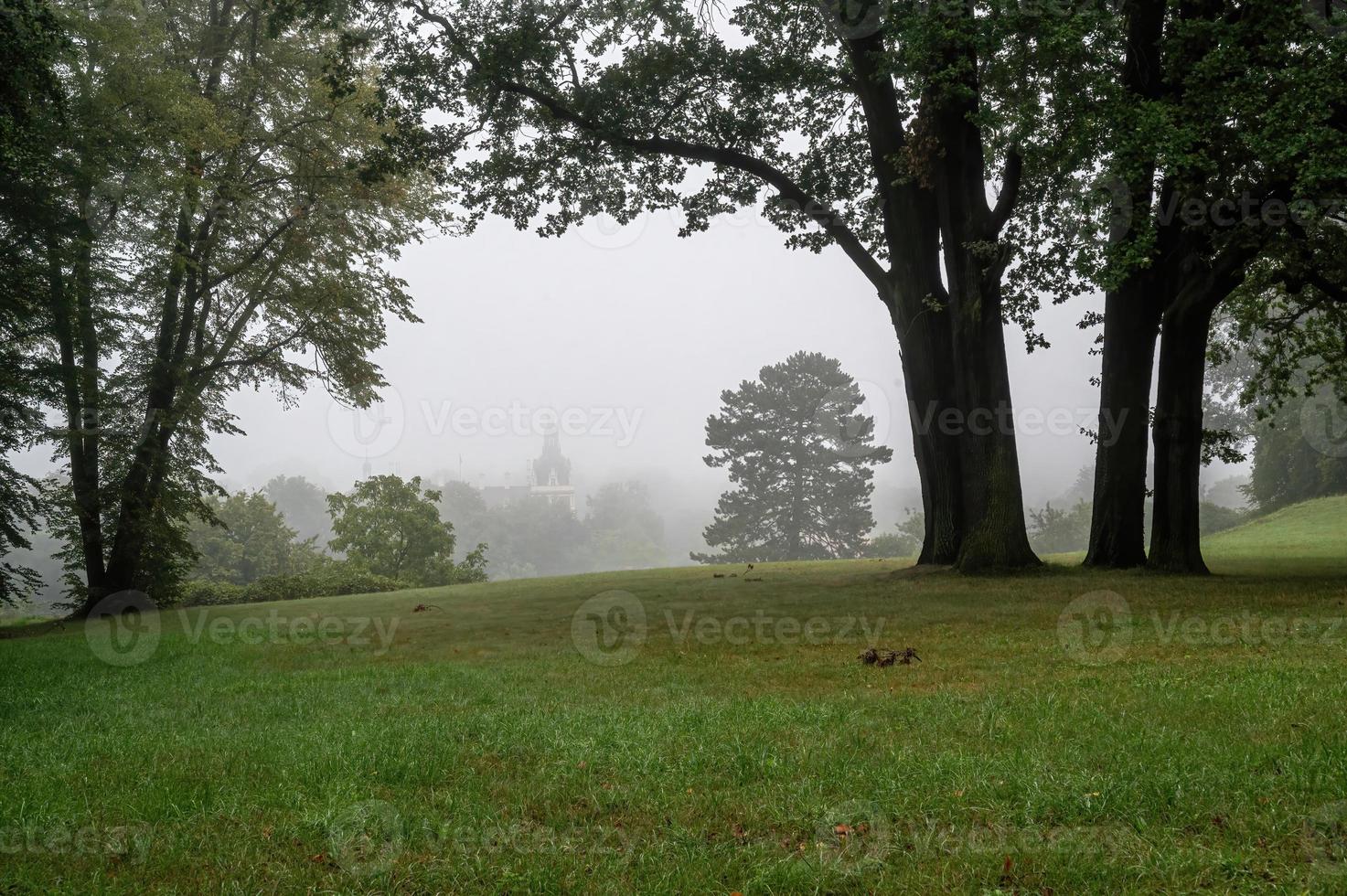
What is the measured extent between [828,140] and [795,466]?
53.1m

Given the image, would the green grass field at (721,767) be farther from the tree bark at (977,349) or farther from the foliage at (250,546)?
the foliage at (250,546)

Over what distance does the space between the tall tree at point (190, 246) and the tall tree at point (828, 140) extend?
3763 mm

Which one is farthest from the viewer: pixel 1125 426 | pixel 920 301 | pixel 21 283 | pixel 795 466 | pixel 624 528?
pixel 624 528

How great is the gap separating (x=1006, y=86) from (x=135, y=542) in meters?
26.1

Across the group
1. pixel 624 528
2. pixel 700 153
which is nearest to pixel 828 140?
pixel 700 153

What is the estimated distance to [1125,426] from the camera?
18.2 meters

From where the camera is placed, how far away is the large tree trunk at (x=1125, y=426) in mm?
18094

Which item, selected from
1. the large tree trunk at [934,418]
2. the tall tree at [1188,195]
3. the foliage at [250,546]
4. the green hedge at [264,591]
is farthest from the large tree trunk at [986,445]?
the foliage at [250,546]

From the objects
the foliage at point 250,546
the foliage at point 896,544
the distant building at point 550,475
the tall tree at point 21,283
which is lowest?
the foliage at point 896,544

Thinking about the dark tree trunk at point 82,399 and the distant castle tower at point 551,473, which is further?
the distant castle tower at point 551,473

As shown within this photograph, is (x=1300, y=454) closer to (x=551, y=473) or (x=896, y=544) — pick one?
(x=896, y=544)

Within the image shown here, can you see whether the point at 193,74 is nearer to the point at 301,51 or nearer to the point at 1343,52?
the point at 301,51

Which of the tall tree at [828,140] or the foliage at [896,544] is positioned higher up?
the tall tree at [828,140]

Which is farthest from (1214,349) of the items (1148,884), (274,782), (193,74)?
(193,74)
